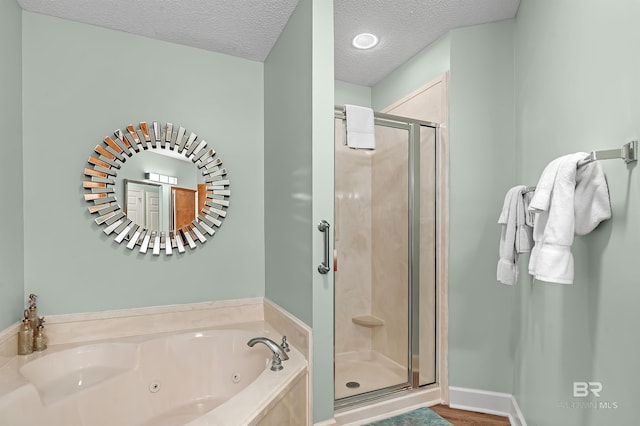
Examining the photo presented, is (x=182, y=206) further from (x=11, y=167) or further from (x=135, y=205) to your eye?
(x=11, y=167)

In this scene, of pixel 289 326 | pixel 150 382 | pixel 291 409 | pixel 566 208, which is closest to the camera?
pixel 566 208

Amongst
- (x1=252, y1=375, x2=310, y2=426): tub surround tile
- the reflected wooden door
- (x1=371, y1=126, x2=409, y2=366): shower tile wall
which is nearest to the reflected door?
the reflected wooden door

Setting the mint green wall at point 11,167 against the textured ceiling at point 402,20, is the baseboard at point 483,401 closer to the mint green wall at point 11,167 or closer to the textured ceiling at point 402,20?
the textured ceiling at point 402,20

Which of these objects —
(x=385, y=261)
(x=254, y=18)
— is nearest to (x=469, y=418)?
(x=385, y=261)

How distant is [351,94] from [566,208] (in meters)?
2.34

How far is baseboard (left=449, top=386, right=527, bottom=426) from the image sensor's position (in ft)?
7.07

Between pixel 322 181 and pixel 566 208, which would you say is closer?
pixel 566 208

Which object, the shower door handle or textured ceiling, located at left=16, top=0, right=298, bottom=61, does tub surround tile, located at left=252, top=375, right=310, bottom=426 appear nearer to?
the shower door handle

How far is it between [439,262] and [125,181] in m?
2.15

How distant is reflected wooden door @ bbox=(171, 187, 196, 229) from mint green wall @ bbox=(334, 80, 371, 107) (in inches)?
58.9

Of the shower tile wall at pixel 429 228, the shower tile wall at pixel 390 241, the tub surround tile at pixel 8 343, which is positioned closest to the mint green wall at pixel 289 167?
the shower tile wall at pixel 390 241

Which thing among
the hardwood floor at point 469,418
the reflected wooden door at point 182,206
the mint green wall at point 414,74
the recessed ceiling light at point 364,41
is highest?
the recessed ceiling light at point 364,41

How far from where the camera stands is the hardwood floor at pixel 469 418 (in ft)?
6.80

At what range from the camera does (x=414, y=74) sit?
269 centimetres
